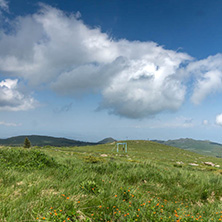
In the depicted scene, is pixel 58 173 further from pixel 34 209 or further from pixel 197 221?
pixel 197 221

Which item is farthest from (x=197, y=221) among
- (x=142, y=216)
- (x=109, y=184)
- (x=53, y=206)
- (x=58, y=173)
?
(x=58, y=173)

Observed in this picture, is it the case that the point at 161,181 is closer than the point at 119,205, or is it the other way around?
the point at 119,205

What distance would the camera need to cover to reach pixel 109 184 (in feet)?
22.4

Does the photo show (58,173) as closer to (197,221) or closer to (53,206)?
(53,206)

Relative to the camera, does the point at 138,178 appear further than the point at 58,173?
Yes

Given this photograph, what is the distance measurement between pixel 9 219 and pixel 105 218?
2233mm

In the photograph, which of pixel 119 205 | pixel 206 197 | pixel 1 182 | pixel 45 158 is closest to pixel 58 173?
pixel 1 182

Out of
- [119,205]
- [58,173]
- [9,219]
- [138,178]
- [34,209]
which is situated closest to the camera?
[9,219]

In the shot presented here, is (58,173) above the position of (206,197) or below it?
above

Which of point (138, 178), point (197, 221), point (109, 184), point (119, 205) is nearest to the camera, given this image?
point (197, 221)

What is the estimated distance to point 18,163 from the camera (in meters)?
9.86

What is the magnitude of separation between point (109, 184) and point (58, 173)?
8.93 ft

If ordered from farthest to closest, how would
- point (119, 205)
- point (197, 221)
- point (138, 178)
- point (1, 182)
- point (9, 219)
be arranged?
point (138, 178), point (1, 182), point (119, 205), point (197, 221), point (9, 219)

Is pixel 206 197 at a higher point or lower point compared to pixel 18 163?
lower
